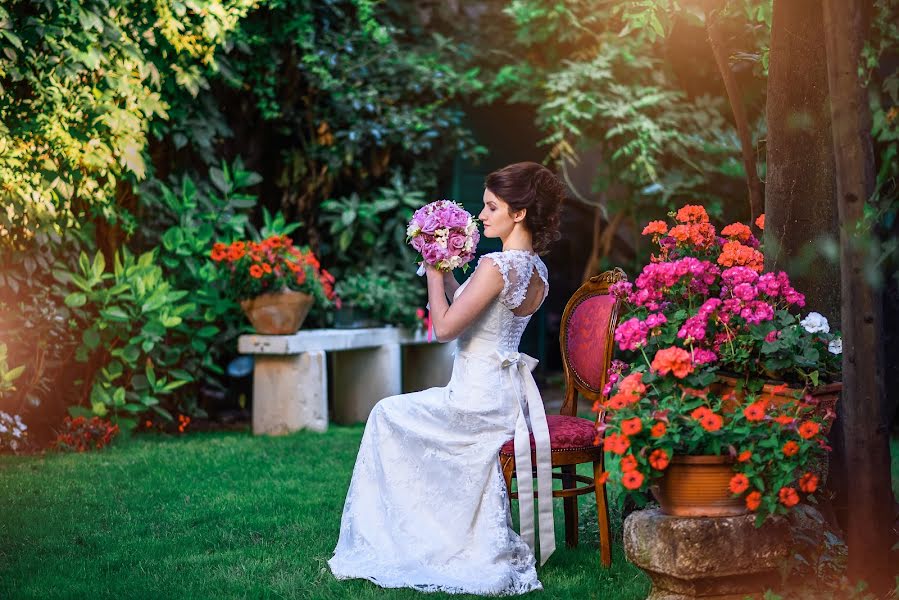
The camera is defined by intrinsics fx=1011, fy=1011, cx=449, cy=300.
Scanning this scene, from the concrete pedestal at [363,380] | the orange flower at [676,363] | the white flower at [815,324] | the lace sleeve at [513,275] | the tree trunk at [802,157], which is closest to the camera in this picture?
the orange flower at [676,363]

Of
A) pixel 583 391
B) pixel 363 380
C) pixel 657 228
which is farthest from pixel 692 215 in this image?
pixel 363 380

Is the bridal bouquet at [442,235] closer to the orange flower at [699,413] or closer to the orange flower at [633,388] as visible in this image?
the orange flower at [633,388]

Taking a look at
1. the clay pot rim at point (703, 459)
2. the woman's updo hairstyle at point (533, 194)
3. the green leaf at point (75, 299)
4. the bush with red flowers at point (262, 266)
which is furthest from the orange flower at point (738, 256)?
the green leaf at point (75, 299)

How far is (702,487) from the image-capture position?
9.45 ft

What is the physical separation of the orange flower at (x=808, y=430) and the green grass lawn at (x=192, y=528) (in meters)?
0.89

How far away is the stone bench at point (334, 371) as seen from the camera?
668cm

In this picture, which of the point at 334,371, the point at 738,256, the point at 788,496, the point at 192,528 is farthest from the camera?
the point at 334,371

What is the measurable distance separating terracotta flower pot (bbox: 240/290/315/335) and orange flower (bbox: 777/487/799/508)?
4307 mm

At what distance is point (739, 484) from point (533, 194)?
1.39 metres

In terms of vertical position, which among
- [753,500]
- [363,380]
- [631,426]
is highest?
[631,426]

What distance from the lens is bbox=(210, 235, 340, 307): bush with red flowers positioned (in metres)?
6.50

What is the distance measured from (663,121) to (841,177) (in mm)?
5890

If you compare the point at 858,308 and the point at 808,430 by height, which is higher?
the point at 858,308

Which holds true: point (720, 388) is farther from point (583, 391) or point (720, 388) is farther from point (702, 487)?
point (583, 391)
